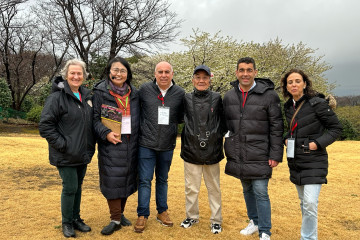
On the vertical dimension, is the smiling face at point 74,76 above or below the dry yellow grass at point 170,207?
above

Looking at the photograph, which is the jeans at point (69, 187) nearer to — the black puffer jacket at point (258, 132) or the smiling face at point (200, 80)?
the smiling face at point (200, 80)

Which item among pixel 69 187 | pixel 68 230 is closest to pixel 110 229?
pixel 68 230

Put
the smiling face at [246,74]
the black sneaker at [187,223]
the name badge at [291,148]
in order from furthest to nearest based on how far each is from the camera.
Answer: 1. the black sneaker at [187,223]
2. the smiling face at [246,74]
3. the name badge at [291,148]

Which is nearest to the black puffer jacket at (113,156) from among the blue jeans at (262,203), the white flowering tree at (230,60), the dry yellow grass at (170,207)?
the dry yellow grass at (170,207)

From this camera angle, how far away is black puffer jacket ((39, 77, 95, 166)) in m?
3.20

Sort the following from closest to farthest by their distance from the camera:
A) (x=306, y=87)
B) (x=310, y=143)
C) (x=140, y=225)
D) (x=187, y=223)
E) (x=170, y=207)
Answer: (x=310, y=143) < (x=306, y=87) < (x=140, y=225) < (x=187, y=223) < (x=170, y=207)

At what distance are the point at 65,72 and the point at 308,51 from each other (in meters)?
25.8

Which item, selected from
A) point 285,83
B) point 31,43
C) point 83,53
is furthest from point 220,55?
point 285,83

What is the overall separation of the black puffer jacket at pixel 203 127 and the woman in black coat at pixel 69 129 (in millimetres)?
1209

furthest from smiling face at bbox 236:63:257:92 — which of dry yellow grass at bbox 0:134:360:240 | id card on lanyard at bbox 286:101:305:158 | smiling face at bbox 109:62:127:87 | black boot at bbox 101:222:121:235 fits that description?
black boot at bbox 101:222:121:235

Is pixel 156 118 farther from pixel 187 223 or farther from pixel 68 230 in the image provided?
pixel 68 230

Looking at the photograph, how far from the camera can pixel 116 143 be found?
357 centimetres

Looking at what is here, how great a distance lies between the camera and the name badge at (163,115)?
3.71 meters

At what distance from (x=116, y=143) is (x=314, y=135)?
2.27m
